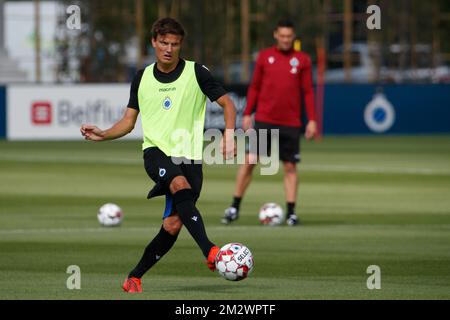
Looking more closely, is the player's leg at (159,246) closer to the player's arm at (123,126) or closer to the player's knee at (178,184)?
the player's knee at (178,184)

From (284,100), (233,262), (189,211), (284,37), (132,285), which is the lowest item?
(132,285)

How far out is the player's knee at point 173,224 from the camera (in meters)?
11.3

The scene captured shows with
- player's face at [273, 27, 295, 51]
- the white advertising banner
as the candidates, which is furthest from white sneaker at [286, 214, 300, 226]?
the white advertising banner

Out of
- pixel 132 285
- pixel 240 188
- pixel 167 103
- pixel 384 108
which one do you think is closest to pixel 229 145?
pixel 167 103

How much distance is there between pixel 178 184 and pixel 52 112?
26787 millimetres

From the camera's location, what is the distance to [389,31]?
5684cm

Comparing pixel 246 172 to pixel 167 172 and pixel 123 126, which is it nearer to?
pixel 123 126

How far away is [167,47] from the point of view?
36.7 feet

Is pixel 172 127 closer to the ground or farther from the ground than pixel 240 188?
farther from the ground

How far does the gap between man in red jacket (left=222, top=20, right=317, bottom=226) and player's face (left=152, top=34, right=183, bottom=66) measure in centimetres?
622

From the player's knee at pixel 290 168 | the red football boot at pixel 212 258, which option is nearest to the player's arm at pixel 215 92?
the red football boot at pixel 212 258

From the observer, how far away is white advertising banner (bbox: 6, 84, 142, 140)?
3744cm

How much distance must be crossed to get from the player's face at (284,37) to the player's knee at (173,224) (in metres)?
6.27

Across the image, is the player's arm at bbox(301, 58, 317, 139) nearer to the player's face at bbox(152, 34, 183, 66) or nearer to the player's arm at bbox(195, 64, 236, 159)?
the player's arm at bbox(195, 64, 236, 159)
